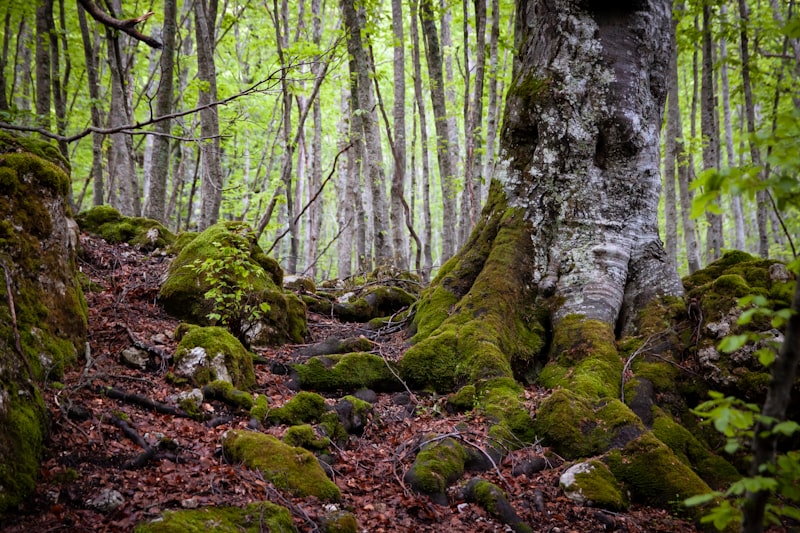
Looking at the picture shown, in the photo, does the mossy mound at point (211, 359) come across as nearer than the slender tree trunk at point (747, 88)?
Yes

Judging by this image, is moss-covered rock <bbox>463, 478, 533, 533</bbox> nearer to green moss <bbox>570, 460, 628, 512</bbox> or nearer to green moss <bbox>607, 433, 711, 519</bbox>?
green moss <bbox>570, 460, 628, 512</bbox>

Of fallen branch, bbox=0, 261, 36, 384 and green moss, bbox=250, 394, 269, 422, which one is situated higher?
fallen branch, bbox=0, 261, 36, 384

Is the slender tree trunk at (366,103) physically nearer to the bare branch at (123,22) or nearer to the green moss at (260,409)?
the green moss at (260,409)

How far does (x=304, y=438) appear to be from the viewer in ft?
13.2

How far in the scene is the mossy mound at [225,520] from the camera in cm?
260

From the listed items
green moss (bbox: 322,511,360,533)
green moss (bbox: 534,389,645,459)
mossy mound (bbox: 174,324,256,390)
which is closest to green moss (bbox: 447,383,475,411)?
green moss (bbox: 534,389,645,459)

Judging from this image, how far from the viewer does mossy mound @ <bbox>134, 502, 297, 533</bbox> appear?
2.60 m

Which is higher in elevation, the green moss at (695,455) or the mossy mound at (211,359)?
the mossy mound at (211,359)

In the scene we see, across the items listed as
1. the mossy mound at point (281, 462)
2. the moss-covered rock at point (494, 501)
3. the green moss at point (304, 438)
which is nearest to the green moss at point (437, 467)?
the moss-covered rock at point (494, 501)

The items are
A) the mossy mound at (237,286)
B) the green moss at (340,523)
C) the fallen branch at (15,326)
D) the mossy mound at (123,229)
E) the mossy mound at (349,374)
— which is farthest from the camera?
the mossy mound at (123,229)

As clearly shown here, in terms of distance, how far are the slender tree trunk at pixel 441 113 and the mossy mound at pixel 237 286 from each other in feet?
16.8

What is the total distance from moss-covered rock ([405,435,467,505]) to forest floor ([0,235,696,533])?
0.08 m

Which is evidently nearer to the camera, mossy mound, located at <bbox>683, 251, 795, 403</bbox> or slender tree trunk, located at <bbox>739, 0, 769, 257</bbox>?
mossy mound, located at <bbox>683, 251, 795, 403</bbox>

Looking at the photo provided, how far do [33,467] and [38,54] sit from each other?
9263 mm
